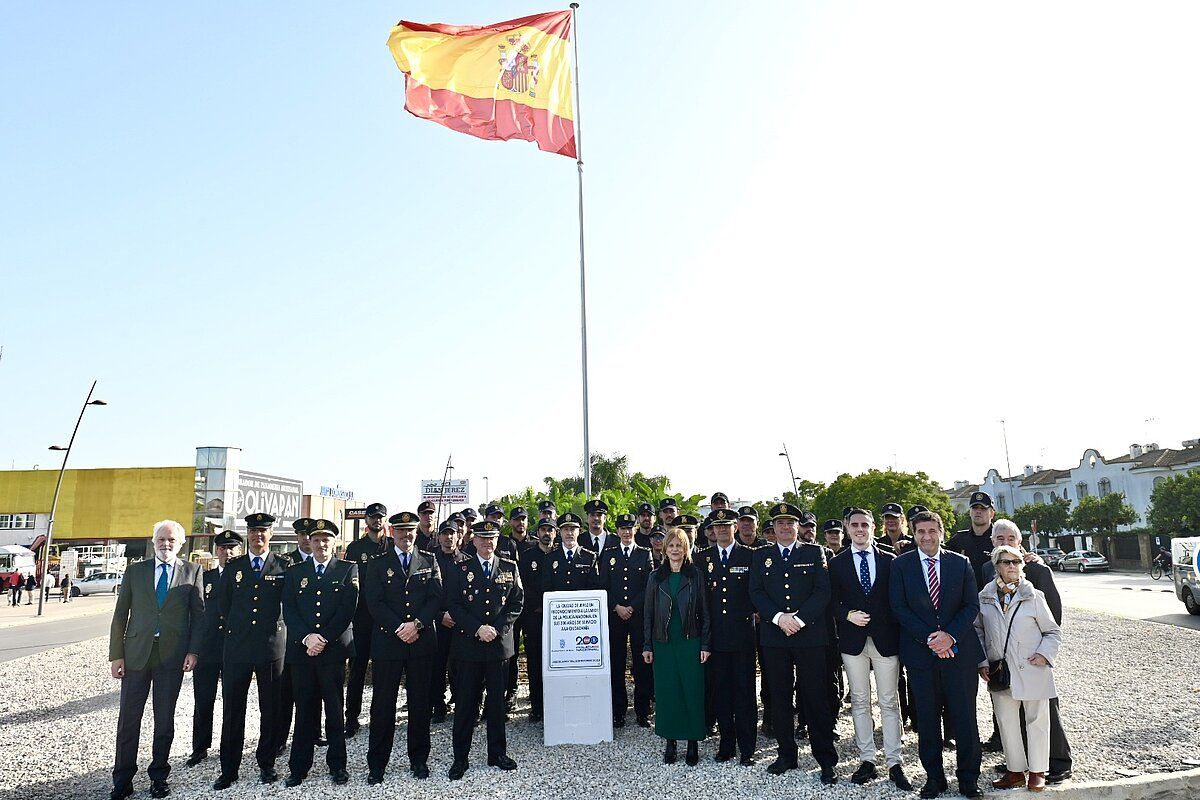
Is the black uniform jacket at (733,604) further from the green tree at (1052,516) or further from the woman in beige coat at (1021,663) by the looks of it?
the green tree at (1052,516)

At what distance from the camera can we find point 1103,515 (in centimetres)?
5366

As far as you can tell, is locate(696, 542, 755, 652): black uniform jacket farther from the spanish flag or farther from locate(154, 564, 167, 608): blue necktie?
the spanish flag

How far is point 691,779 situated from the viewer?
627cm

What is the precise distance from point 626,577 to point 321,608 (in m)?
3.15

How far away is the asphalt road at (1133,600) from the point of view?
19.3 metres

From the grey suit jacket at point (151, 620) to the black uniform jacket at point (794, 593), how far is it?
15.9 ft

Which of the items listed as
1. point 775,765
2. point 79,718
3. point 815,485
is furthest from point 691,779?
point 815,485

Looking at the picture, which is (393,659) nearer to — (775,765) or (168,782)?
(168,782)

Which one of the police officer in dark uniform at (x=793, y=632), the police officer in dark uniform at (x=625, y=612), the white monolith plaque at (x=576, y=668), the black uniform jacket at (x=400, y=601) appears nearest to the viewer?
the police officer in dark uniform at (x=793, y=632)

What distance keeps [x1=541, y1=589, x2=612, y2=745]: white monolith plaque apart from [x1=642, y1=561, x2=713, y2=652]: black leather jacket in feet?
2.16

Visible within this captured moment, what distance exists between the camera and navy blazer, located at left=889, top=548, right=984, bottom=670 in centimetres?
598

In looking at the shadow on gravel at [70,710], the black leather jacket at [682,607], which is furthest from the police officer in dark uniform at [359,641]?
the shadow on gravel at [70,710]

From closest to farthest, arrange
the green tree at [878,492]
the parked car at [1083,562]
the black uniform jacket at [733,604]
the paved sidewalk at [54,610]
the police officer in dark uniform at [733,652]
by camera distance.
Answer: the police officer in dark uniform at [733,652]
the black uniform jacket at [733,604]
the paved sidewalk at [54,610]
the green tree at [878,492]
the parked car at [1083,562]

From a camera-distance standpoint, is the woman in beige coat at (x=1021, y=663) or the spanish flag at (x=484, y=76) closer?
the woman in beige coat at (x=1021, y=663)
